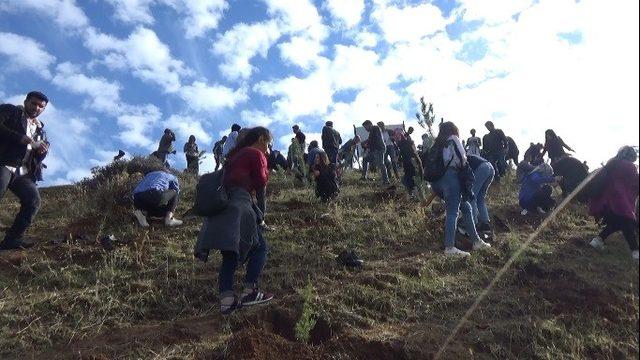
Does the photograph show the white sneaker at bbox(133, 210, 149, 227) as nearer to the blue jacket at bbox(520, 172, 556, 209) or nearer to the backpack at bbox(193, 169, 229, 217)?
the backpack at bbox(193, 169, 229, 217)

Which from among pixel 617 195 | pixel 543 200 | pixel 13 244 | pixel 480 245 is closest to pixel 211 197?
pixel 13 244

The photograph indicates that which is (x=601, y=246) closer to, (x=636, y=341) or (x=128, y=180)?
(x=636, y=341)

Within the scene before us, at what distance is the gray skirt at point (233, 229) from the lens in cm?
440

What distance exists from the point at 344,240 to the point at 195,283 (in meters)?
2.33

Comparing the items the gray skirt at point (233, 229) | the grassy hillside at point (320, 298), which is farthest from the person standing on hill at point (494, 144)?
the gray skirt at point (233, 229)

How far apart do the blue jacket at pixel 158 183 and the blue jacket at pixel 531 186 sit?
5.72 meters

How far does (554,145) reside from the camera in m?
10.2

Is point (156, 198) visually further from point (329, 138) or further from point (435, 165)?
point (329, 138)

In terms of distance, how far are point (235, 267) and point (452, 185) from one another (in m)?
3.15

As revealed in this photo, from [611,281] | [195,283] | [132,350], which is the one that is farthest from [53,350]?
[611,281]

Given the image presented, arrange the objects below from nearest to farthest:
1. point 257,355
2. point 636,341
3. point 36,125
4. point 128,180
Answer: point 257,355 < point 636,341 < point 36,125 < point 128,180

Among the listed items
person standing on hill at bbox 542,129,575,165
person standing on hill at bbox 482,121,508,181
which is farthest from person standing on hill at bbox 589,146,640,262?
person standing on hill at bbox 482,121,508,181

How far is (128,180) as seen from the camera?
882 centimetres

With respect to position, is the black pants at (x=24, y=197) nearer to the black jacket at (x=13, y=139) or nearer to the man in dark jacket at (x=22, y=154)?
the man in dark jacket at (x=22, y=154)
